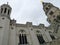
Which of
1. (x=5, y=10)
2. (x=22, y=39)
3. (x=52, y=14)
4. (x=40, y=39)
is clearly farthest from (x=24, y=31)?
(x=5, y=10)

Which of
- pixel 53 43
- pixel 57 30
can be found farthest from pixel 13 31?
pixel 53 43

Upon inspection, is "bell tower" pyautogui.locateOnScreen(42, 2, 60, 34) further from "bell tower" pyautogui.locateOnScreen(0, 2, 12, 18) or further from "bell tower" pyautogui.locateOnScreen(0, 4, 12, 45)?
"bell tower" pyautogui.locateOnScreen(0, 2, 12, 18)

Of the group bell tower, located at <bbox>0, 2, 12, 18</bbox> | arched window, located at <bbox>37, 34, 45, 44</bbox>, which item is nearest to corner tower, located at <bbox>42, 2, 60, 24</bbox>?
arched window, located at <bbox>37, 34, 45, 44</bbox>

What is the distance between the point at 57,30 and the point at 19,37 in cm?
1095

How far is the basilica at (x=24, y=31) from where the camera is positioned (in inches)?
1065

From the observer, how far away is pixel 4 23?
99.8 feet


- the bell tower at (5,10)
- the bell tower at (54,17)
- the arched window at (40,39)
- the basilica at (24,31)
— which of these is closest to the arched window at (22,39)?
the basilica at (24,31)

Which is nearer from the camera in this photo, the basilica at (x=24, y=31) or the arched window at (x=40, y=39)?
the basilica at (x=24, y=31)

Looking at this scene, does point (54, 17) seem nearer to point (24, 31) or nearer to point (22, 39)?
point (22, 39)

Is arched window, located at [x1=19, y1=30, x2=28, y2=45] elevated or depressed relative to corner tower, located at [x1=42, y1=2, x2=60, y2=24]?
depressed

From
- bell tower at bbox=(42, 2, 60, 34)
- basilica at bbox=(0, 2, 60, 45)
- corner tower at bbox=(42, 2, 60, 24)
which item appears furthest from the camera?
basilica at bbox=(0, 2, 60, 45)

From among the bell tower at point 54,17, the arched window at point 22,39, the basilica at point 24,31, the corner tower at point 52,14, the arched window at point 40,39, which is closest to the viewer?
the bell tower at point 54,17

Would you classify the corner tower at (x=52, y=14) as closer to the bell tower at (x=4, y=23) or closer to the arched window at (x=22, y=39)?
the arched window at (x=22, y=39)

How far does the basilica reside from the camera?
88.8 ft
